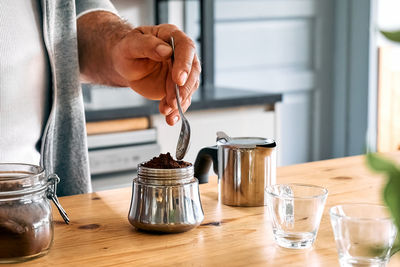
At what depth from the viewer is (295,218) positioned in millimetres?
784

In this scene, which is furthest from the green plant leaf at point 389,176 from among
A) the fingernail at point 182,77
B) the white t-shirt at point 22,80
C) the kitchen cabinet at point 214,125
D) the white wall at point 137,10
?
the white wall at point 137,10

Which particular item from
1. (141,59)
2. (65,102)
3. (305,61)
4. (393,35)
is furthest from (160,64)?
(305,61)

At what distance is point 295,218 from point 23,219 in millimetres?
343

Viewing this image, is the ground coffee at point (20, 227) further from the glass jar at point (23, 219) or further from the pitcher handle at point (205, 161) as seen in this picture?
the pitcher handle at point (205, 161)

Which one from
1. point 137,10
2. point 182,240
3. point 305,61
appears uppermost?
point 137,10

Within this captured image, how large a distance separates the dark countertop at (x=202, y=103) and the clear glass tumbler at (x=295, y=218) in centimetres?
135

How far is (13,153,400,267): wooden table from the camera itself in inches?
28.2

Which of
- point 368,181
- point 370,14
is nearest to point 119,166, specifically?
point 368,181

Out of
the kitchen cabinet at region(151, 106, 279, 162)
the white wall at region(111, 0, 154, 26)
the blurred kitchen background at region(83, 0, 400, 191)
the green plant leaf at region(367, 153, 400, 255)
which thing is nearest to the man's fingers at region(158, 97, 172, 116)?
the green plant leaf at region(367, 153, 400, 255)

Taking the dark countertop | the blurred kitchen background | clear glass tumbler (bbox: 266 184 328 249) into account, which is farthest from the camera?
the blurred kitchen background

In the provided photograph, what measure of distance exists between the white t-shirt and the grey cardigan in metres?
0.02

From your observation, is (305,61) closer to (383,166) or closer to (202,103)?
(202,103)

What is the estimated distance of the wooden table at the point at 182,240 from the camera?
2.35 feet

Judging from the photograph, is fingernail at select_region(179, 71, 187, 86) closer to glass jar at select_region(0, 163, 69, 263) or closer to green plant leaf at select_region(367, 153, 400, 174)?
glass jar at select_region(0, 163, 69, 263)
